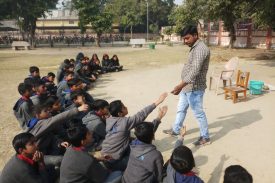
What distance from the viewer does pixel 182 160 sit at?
10.8ft

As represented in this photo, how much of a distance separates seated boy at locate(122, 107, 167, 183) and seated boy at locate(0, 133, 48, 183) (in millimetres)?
1111

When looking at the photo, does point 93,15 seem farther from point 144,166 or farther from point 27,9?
point 144,166

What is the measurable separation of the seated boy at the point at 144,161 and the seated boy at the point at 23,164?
3.64ft

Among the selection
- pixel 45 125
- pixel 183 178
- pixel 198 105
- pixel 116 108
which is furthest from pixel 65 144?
pixel 198 105

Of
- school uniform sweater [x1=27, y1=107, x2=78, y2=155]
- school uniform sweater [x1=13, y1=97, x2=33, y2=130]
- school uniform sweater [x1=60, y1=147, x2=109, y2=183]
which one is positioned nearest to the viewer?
school uniform sweater [x1=60, y1=147, x2=109, y2=183]

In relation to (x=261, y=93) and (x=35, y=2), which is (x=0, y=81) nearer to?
(x=261, y=93)

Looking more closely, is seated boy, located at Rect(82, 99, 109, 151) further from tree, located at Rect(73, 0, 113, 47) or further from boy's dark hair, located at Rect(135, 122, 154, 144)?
tree, located at Rect(73, 0, 113, 47)

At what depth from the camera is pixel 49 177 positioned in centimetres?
447

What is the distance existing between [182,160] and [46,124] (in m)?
2.24

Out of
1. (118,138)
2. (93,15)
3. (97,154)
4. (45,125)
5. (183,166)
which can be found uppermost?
(93,15)

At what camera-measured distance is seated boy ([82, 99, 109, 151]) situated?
548 cm

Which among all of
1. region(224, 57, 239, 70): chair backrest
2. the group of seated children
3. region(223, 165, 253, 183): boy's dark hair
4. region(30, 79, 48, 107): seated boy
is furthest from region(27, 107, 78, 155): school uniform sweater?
region(224, 57, 239, 70): chair backrest

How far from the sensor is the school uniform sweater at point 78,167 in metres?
3.62

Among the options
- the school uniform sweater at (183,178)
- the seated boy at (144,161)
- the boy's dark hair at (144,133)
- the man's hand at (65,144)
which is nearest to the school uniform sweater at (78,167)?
the seated boy at (144,161)
